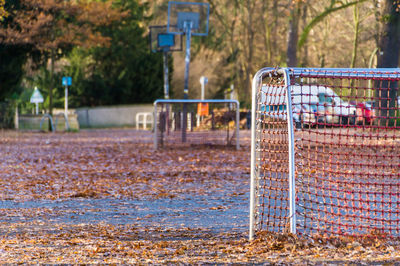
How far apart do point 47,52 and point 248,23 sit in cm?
1042

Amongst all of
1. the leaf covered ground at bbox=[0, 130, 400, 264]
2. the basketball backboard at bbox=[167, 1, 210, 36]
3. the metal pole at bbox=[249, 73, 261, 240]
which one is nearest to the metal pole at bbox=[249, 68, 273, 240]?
the metal pole at bbox=[249, 73, 261, 240]

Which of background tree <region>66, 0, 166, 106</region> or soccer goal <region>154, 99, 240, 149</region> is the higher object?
background tree <region>66, 0, 166, 106</region>

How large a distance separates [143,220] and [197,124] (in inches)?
443

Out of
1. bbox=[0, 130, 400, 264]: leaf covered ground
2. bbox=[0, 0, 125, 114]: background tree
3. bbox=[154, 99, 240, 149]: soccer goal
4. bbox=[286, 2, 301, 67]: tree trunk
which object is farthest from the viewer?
bbox=[286, 2, 301, 67]: tree trunk

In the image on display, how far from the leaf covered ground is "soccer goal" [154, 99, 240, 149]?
4130 millimetres

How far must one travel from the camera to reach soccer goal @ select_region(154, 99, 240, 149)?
18.2 metres

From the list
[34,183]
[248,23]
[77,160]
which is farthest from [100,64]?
[34,183]

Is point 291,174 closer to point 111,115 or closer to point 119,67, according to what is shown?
point 111,115

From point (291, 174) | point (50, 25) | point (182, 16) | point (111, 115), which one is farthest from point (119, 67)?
point (291, 174)

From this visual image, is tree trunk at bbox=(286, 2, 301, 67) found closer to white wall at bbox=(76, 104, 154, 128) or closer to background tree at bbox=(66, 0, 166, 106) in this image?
background tree at bbox=(66, 0, 166, 106)

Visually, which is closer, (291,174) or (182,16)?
(291,174)

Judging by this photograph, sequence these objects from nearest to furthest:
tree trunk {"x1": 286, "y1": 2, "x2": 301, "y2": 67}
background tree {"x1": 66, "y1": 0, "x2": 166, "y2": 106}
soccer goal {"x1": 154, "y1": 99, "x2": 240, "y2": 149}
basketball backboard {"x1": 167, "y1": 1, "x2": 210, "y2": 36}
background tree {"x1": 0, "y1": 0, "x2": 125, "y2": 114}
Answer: soccer goal {"x1": 154, "y1": 99, "x2": 240, "y2": 149}, basketball backboard {"x1": 167, "y1": 1, "x2": 210, "y2": 36}, background tree {"x1": 0, "y1": 0, "x2": 125, "y2": 114}, tree trunk {"x1": 286, "y1": 2, "x2": 301, "y2": 67}, background tree {"x1": 66, "y1": 0, "x2": 166, "y2": 106}

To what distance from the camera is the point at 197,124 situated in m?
18.3

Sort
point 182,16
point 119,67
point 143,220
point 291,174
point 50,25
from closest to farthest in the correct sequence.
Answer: point 291,174
point 143,220
point 182,16
point 50,25
point 119,67
